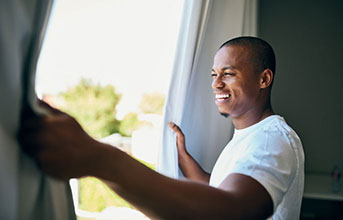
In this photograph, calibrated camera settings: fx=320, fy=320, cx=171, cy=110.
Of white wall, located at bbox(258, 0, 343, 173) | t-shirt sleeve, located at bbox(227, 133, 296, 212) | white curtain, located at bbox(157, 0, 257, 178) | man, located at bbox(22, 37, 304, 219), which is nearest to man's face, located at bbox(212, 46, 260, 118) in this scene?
man, located at bbox(22, 37, 304, 219)

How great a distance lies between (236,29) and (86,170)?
1466 mm

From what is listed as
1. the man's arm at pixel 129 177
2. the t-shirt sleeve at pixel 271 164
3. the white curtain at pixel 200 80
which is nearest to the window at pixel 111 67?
the white curtain at pixel 200 80

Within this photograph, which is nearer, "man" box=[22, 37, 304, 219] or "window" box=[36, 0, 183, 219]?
"man" box=[22, 37, 304, 219]

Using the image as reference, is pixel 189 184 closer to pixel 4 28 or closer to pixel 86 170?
pixel 86 170

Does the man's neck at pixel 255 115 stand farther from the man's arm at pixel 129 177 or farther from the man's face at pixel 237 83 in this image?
the man's arm at pixel 129 177

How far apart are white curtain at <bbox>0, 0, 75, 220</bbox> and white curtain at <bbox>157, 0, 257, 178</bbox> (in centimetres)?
96

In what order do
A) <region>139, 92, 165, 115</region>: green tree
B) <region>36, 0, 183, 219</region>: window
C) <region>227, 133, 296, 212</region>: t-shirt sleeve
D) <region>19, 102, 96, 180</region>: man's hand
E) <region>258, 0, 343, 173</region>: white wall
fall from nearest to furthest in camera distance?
<region>19, 102, 96, 180</region>: man's hand → <region>227, 133, 296, 212</region>: t-shirt sleeve → <region>258, 0, 343, 173</region>: white wall → <region>36, 0, 183, 219</region>: window → <region>139, 92, 165, 115</region>: green tree

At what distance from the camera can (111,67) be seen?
14.0 feet

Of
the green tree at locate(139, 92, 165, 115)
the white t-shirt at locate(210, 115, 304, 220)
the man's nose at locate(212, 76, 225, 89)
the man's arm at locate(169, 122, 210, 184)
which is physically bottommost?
the green tree at locate(139, 92, 165, 115)

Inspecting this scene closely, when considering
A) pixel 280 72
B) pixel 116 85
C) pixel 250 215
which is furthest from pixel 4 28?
pixel 116 85

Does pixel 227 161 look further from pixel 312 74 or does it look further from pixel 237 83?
pixel 312 74

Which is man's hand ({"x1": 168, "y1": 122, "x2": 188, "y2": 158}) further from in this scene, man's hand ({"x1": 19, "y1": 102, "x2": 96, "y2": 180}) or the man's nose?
man's hand ({"x1": 19, "y1": 102, "x2": 96, "y2": 180})

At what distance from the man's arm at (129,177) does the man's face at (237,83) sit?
0.62 meters

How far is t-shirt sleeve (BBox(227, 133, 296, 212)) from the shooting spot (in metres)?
0.76
